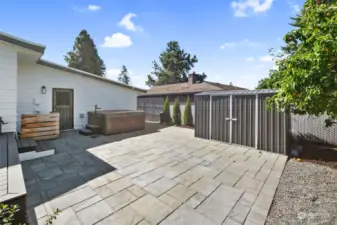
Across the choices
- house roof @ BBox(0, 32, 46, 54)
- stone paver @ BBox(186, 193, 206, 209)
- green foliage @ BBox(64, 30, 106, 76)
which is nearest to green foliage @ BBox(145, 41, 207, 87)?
green foliage @ BBox(64, 30, 106, 76)

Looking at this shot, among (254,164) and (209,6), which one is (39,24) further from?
(254,164)

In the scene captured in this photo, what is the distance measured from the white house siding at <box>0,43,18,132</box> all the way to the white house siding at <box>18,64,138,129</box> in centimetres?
206

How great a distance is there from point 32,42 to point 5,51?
741 mm

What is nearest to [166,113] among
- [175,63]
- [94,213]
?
[94,213]

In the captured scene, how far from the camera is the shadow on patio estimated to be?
2504 millimetres

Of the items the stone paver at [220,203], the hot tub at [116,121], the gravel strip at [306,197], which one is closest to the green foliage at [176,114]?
the hot tub at [116,121]

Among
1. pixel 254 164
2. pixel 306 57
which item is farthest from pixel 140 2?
pixel 254 164

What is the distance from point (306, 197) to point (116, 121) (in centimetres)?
669

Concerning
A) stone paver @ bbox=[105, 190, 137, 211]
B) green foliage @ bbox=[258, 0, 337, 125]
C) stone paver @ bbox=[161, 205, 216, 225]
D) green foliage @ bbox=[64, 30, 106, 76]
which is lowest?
stone paver @ bbox=[161, 205, 216, 225]

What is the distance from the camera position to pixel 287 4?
4754 mm

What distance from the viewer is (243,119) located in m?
5.82

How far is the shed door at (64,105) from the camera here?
7.68 metres

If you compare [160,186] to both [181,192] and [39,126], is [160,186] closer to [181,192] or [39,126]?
[181,192]

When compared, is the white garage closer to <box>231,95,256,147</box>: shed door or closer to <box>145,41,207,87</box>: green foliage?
<box>231,95,256,147</box>: shed door
